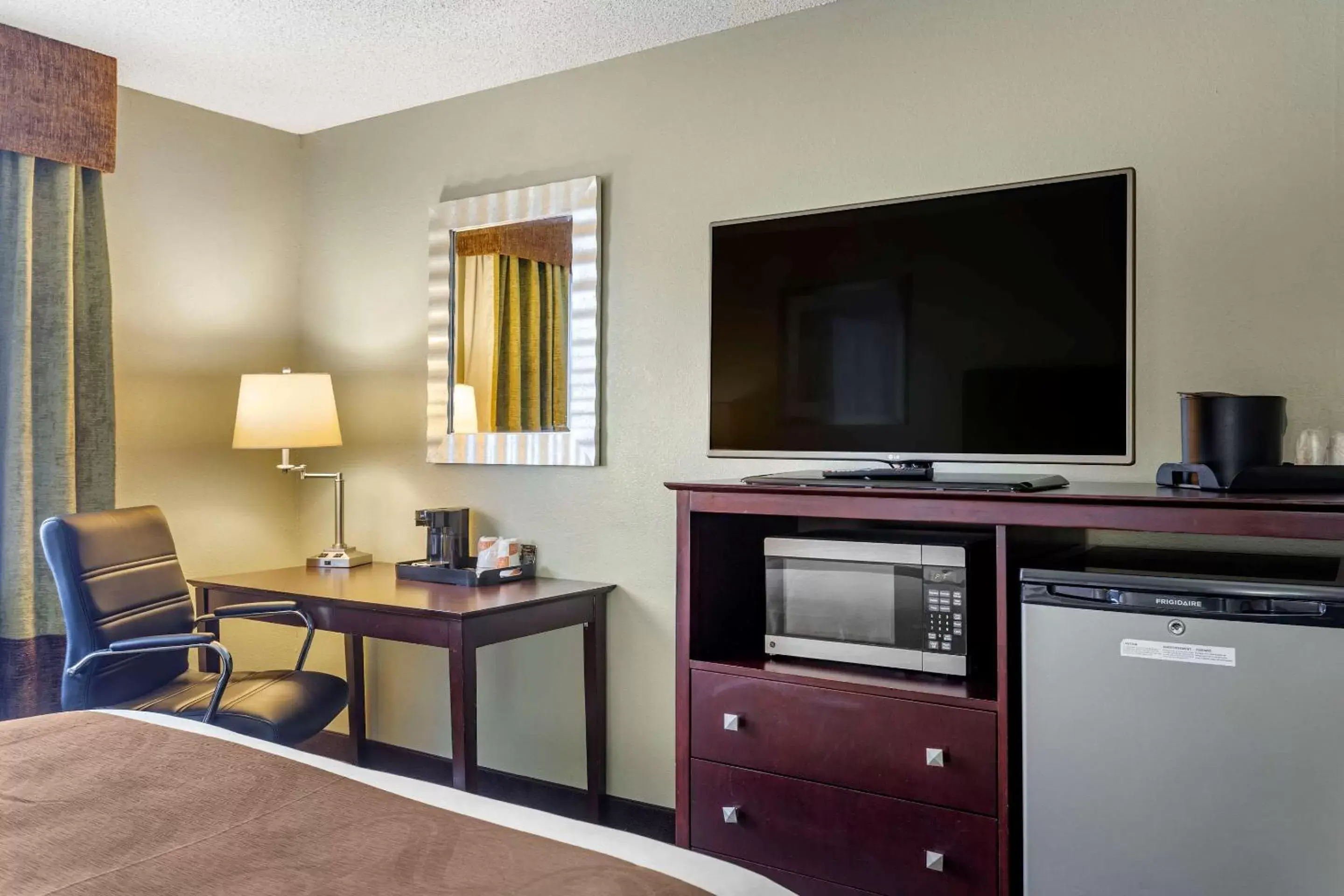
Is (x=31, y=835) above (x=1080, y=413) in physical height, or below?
below

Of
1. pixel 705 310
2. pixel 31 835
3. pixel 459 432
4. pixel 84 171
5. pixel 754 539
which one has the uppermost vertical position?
pixel 84 171

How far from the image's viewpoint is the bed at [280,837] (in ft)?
3.96

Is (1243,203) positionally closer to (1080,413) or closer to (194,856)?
(1080,413)

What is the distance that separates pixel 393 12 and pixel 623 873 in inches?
103

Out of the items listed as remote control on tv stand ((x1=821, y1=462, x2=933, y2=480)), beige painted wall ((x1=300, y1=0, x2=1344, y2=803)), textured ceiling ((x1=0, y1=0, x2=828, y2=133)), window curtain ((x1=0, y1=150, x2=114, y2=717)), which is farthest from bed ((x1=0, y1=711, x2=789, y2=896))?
textured ceiling ((x1=0, y1=0, x2=828, y2=133))

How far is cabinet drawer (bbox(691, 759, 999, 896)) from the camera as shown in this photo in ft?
7.06

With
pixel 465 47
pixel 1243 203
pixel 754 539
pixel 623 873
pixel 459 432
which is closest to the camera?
pixel 623 873

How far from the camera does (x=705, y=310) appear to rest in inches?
123

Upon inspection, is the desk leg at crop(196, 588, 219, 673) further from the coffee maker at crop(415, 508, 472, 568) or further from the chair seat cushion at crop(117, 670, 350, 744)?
the coffee maker at crop(415, 508, 472, 568)

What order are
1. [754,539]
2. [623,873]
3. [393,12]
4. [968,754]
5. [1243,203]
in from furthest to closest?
1. [393,12]
2. [754,539]
3. [1243,203]
4. [968,754]
5. [623,873]

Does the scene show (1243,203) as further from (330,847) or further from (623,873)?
(330,847)

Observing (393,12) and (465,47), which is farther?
(465,47)

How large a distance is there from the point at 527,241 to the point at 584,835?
8.08ft

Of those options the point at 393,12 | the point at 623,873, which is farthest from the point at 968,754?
the point at 393,12
